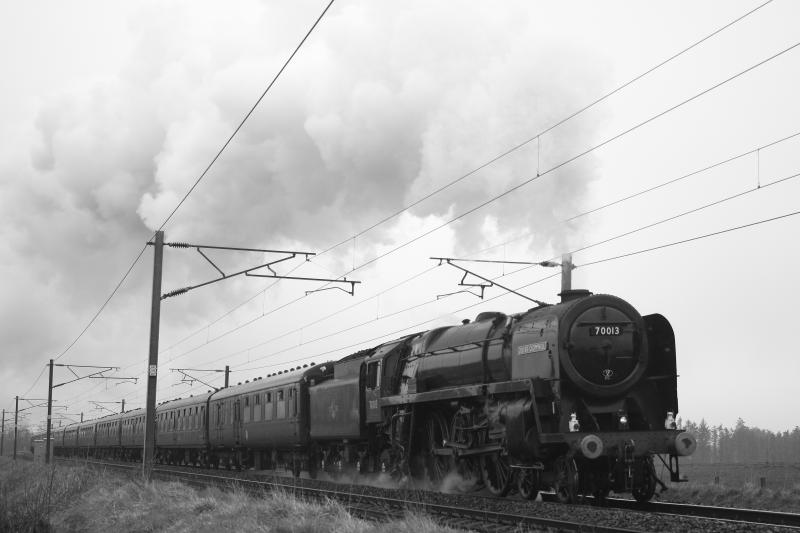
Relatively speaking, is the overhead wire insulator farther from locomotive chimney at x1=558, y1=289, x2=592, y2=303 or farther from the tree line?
the tree line

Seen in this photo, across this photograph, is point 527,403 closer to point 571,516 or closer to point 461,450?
point 461,450

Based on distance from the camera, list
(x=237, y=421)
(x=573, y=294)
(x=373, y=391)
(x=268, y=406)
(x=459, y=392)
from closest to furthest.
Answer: (x=573, y=294)
(x=459, y=392)
(x=373, y=391)
(x=268, y=406)
(x=237, y=421)

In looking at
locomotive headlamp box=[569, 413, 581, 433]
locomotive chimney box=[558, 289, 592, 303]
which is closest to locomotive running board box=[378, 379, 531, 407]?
locomotive headlamp box=[569, 413, 581, 433]

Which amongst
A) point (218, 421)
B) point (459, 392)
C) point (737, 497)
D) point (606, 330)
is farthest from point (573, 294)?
point (218, 421)

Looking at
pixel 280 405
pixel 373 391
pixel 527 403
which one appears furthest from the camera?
pixel 280 405

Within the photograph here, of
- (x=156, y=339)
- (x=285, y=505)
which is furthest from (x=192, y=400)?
(x=285, y=505)

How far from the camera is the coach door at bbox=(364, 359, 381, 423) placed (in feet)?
64.8

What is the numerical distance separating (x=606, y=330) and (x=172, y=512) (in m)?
8.15

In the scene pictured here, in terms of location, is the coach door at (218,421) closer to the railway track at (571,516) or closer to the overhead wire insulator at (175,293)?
the overhead wire insulator at (175,293)

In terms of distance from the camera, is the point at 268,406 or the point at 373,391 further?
the point at 268,406

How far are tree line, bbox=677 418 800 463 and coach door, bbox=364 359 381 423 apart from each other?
352 feet

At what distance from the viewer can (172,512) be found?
15125 mm

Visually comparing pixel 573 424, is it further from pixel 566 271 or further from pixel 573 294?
pixel 566 271

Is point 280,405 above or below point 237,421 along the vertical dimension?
above
